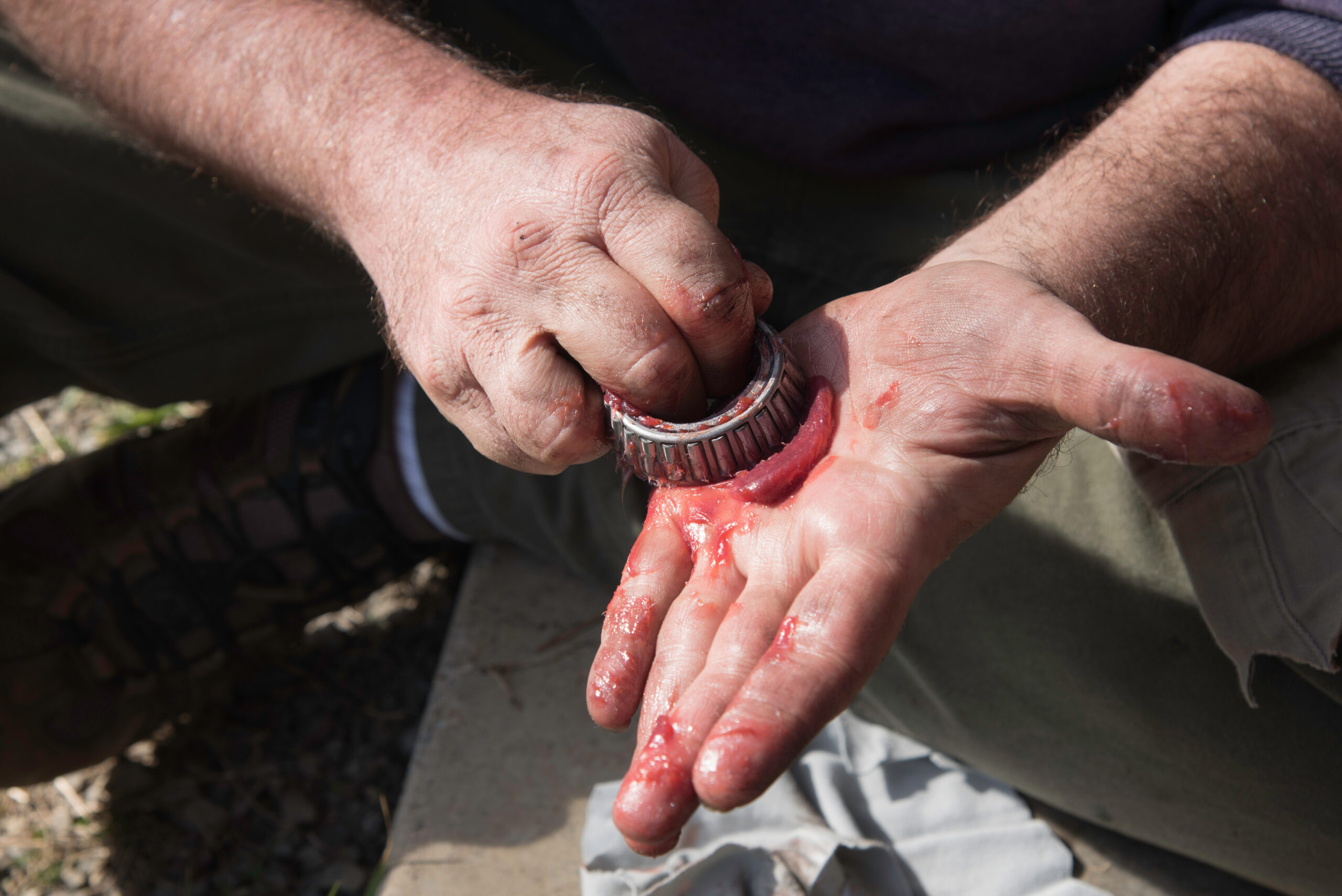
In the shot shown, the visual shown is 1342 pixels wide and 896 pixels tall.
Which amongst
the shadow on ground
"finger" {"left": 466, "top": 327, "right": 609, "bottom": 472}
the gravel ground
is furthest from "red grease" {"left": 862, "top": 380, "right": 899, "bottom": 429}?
the gravel ground

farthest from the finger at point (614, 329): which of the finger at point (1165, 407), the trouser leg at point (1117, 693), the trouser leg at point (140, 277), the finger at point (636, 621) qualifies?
the trouser leg at point (140, 277)

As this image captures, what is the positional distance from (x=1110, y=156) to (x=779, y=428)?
3.84ft

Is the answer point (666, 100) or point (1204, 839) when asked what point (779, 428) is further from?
point (1204, 839)

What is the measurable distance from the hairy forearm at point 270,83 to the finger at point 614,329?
597mm

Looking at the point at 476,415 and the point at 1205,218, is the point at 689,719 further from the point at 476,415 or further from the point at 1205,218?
the point at 1205,218

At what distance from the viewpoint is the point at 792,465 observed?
6.13ft

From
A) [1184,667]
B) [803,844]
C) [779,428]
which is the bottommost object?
[803,844]

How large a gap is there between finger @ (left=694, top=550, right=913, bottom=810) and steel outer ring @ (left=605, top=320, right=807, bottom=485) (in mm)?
386

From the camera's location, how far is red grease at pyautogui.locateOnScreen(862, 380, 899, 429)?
1.80m

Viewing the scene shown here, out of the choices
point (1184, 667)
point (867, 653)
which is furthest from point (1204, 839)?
point (867, 653)

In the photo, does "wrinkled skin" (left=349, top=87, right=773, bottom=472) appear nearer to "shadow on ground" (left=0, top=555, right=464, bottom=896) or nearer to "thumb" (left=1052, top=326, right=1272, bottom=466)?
"thumb" (left=1052, top=326, right=1272, bottom=466)

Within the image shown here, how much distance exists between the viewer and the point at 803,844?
2402 mm

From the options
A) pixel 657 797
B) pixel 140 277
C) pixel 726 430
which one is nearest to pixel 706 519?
pixel 726 430

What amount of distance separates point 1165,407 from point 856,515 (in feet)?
1.81
